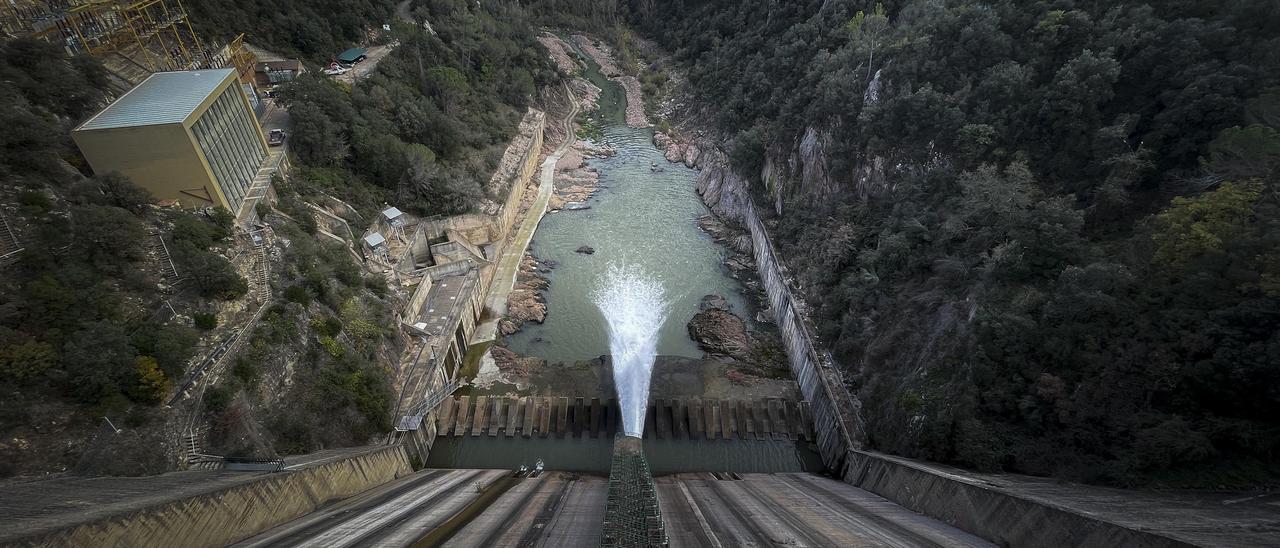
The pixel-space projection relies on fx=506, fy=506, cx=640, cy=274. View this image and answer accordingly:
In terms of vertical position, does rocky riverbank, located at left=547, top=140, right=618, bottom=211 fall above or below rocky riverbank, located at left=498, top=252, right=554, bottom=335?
above

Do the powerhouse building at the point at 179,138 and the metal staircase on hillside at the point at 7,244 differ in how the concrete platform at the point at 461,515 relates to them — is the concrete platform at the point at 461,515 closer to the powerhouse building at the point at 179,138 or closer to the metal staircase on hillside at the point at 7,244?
the metal staircase on hillside at the point at 7,244

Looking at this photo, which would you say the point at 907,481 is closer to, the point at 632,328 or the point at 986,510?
the point at 986,510

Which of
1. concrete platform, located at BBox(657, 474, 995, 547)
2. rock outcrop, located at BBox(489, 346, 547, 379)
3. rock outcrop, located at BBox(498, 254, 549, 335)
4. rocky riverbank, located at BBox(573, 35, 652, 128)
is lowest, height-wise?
concrete platform, located at BBox(657, 474, 995, 547)

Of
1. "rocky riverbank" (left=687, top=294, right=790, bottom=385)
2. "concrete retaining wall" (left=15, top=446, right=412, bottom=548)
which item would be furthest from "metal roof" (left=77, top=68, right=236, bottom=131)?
"rocky riverbank" (left=687, top=294, right=790, bottom=385)

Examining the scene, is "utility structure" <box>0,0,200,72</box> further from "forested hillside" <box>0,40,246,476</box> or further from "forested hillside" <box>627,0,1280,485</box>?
"forested hillside" <box>627,0,1280,485</box>

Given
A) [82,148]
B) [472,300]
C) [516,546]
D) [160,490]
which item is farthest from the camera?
[472,300]

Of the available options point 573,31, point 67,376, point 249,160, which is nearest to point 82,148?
point 249,160

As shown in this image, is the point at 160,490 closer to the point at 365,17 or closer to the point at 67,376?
the point at 67,376

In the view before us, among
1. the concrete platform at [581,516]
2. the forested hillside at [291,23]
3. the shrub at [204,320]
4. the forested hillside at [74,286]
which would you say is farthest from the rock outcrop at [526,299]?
the forested hillside at [291,23]
